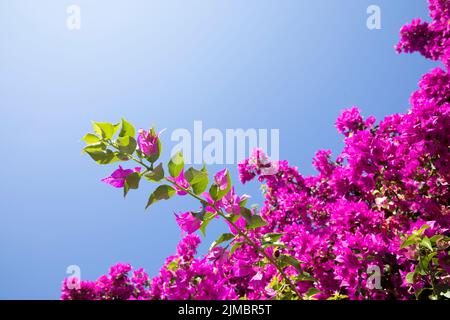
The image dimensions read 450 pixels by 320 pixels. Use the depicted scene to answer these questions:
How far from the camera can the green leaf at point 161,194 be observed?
114 cm

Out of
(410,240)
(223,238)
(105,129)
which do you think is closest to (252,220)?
(223,238)

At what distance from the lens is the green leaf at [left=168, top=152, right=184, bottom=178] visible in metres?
1.20

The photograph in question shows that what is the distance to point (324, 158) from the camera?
220 inches

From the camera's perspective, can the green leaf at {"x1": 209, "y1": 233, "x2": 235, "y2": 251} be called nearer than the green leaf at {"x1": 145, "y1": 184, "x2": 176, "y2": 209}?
No

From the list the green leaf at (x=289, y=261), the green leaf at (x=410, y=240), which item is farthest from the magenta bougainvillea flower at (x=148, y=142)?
the green leaf at (x=410, y=240)

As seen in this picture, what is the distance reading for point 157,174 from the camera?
116 cm

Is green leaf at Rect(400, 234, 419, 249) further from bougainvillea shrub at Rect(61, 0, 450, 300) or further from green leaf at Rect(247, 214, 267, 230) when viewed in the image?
green leaf at Rect(247, 214, 267, 230)

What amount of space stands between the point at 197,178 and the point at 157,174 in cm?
14

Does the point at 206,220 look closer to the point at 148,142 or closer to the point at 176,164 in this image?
the point at 176,164

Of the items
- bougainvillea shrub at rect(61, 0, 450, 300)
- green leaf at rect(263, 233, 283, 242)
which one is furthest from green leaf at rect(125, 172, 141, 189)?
green leaf at rect(263, 233, 283, 242)

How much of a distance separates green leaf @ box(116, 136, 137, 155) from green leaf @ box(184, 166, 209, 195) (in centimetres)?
21

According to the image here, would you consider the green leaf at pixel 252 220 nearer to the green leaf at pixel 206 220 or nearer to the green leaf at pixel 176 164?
the green leaf at pixel 206 220

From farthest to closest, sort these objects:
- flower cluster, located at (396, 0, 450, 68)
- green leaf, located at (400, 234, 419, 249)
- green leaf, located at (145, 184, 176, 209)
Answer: flower cluster, located at (396, 0, 450, 68)
green leaf, located at (400, 234, 419, 249)
green leaf, located at (145, 184, 176, 209)
